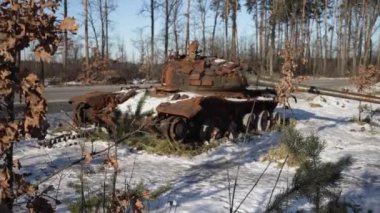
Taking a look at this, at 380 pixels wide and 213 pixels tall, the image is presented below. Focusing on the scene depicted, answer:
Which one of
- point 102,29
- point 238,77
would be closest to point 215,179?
point 238,77

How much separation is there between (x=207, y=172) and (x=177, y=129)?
1.99 metres

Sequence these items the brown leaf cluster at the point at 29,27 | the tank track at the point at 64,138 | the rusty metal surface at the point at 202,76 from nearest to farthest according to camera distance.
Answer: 1. the brown leaf cluster at the point at 29,27
2. the tank track at the point at 64,138
3. the rusty metal surface at the point at 202,76

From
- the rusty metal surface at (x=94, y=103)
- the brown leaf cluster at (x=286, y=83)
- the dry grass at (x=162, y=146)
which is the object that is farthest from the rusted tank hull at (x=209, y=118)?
the rusty metal surface at (x=94, y=103)

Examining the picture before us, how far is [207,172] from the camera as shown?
8.55 m

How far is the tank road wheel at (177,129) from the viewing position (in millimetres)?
10242

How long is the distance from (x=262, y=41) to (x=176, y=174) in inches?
1703

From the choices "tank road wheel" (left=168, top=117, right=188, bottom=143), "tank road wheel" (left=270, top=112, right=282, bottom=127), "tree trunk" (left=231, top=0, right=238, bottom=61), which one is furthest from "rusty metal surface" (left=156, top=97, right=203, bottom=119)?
"tree trunk" (left=231, top=0, right=238, bottom=61)

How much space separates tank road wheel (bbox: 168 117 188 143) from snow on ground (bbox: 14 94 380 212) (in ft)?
1.88

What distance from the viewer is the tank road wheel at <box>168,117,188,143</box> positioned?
10242 millimetres

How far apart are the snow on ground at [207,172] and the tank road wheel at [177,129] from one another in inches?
22.6

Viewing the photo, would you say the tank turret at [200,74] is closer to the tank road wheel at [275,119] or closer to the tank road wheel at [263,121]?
the tank road wheel at [263,121]

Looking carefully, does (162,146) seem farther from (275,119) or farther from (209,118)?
(275,119)

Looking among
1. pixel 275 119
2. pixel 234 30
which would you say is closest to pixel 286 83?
pixel 275 119

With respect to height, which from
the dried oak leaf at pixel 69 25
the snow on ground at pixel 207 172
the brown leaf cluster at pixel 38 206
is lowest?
the snow on ground at pixel 207 172
